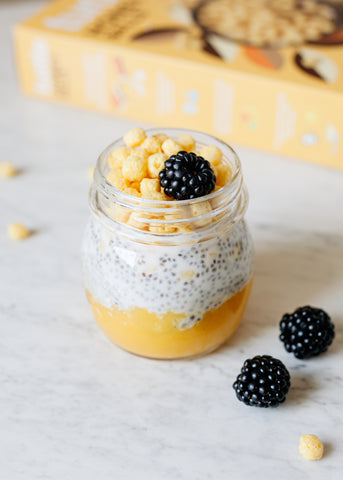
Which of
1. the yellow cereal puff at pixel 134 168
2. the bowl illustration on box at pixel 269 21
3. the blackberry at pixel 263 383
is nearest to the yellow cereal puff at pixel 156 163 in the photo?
the yellow cereal puff at pixel 134 168

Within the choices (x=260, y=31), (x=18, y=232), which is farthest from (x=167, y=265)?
(x=260, y=31)

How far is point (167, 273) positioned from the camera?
0.79 m

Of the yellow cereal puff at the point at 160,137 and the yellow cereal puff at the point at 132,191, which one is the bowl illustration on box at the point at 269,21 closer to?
the yellow cereal puff at the point at 160,137

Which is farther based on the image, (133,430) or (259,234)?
(259,234)

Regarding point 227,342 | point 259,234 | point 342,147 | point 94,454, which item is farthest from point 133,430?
point 342,147

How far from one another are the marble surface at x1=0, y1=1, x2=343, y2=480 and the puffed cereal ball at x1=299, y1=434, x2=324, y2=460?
0.03ft

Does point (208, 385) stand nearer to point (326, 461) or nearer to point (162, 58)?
point (326, 461)

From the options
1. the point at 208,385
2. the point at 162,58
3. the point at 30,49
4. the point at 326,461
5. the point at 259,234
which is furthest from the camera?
the point at 30,49

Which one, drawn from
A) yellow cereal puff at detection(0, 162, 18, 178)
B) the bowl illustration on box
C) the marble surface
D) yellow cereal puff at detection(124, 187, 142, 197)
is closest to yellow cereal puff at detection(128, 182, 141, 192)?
yellow cereal puff at detection(124, 187, 142, 197)

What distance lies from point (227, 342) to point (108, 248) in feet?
0.81

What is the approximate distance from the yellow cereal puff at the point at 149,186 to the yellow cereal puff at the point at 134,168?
0.01 metres

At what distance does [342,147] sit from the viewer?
1.31 meters

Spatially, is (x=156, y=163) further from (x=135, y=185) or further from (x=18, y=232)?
(x=18, y=232)

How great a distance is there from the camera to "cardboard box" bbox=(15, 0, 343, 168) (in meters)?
1.30
